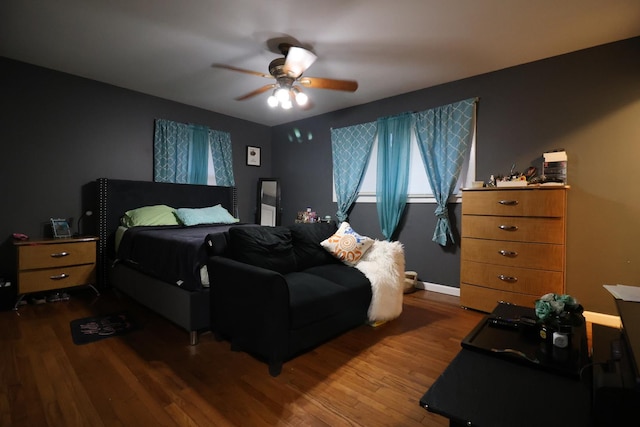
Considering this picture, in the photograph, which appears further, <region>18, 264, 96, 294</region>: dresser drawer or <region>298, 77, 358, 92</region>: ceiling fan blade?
<region>18, 264, 96, 294</region>: dresser drawer

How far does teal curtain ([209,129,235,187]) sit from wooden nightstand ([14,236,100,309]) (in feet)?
6.20

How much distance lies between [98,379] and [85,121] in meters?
2.98

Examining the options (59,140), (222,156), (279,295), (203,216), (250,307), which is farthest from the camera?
(222,156)

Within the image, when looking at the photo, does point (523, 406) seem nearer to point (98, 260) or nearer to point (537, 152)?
point (537, 152)

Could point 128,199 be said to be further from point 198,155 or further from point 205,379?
point 205,379

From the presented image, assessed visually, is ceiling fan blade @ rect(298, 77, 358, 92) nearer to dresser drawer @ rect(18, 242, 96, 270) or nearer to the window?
the window

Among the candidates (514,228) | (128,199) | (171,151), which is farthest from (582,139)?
(128,199)

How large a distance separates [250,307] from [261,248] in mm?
488

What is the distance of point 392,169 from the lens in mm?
3906

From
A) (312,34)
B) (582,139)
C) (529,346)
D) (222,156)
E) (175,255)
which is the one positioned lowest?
(529,346)

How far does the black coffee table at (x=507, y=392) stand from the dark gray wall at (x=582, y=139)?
2037 mm

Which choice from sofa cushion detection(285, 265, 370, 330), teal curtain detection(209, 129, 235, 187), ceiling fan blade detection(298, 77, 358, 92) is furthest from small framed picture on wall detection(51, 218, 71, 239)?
→ ceiling fan blade detection(298, 77, 358, 92)

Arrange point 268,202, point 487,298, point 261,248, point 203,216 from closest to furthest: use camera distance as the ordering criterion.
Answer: point 261,248 < point 487,298 < point 203,216 < point 268,202

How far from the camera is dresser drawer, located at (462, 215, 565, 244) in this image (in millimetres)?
2529
